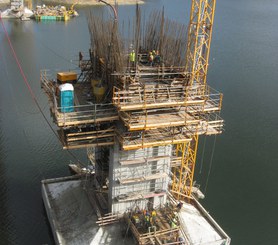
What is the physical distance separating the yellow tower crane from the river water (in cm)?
344

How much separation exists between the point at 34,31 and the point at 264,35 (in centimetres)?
5681

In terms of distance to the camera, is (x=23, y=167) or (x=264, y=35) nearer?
(x=23, y=167)

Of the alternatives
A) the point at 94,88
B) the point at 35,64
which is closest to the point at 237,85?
the point at 35,64

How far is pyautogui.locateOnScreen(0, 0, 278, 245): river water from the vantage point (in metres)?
29.9

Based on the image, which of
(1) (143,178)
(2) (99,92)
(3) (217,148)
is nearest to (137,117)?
(2) (99,92)

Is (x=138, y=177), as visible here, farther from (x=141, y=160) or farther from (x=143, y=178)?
(x=141, y=160)

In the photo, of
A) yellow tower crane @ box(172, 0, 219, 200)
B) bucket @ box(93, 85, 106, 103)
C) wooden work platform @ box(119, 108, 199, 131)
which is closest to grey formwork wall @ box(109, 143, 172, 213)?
wooden work platform @ box(119, 108, 199, 131)

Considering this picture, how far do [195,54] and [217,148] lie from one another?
48.1 ft

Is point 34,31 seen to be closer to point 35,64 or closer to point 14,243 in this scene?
point 35,64

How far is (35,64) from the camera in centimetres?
6262

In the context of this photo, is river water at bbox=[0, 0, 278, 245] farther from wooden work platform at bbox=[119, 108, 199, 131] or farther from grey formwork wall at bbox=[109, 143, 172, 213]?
wooden work platform at bbox=[119, 108, 199, 131]

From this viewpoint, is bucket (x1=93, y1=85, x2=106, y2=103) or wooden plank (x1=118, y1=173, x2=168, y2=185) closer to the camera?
bucket (x1=93, y1=85, x2=106, y2=103)

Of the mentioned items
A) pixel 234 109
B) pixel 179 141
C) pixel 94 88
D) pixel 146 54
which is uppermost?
pixel 146 54

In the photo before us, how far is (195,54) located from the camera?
2836 cm
